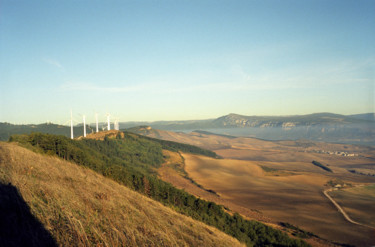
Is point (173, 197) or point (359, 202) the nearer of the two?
point (173, 197)

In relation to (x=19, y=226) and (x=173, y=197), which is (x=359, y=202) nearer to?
(x=173, y=197)

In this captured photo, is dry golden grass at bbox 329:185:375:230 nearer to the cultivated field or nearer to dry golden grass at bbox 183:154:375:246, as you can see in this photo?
the cultivated field

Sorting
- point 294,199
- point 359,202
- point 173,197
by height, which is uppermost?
point 173,197

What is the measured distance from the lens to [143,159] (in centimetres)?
7206

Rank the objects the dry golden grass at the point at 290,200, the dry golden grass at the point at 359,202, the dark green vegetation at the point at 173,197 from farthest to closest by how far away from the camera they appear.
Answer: the dry golden grass at the point at 359,202 → the dry golden grass at the point at 290,200 → the dark green vegetation at the point at 173,197

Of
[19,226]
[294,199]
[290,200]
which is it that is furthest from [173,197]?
[294,199]

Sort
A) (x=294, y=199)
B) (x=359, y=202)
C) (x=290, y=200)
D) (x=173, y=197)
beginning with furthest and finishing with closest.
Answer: (x=294, y=199) → (x=359, y=202) → (x=290, y=200) → (x=173, y=197)

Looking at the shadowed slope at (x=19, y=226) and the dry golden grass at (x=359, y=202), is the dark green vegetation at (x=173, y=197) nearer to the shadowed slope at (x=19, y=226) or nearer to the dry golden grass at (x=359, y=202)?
the shadowed slope at (x=19, y=226)

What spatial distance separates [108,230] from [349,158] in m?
130

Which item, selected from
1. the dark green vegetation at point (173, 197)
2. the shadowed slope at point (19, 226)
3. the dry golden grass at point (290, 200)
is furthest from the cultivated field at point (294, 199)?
the shadowed slope at point (19, 226)

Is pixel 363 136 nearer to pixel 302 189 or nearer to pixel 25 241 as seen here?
pixel 302 189

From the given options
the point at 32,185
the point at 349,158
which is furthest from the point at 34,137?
the point at 349,158

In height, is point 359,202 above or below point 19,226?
below

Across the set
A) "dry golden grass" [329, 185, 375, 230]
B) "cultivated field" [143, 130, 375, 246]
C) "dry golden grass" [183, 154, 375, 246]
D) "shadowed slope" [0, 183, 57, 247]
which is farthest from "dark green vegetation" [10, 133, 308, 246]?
"dry golden grass" [329, 185, 375, 230]
